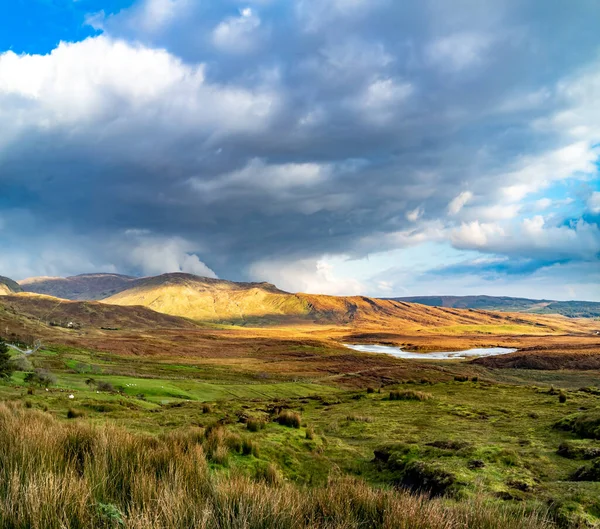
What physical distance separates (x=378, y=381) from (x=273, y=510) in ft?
184

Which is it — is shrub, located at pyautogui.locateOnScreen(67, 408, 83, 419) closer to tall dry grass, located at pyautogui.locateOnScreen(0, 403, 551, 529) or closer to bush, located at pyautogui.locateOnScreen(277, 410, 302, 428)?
bush, located at pyautogui.locateOnScreen(277, 410, 302, 428)

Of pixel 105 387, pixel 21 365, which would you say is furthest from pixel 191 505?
pixel 21 365

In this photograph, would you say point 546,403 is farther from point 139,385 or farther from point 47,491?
point 139,385

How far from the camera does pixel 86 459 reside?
5.24 meters

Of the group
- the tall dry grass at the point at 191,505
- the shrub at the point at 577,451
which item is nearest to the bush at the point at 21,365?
the tall dry grass at the point at 191,505

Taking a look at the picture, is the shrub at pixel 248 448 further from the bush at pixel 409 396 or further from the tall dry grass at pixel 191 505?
the bush at pixel 409 396

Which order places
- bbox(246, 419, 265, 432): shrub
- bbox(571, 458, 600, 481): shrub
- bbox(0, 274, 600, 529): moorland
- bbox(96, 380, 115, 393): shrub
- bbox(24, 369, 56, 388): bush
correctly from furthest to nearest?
1. bbox(96, 380, 115, 393): shrub
2. bbox(24, 369, 56, 388): bush
3. bbox(246, 419, 265, 432): shrub
4. bbox(571, 458, 600, 481): shrub
5. bbox(0, 274, 600, 529): moorland

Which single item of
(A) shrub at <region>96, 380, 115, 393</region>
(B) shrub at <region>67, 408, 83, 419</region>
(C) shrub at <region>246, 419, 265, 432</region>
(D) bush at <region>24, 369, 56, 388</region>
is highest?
(B) shrub at <region>67, 408, 83, 419</region>

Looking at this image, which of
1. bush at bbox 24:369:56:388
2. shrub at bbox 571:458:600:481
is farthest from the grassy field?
bush at bbox 24:369:56:388

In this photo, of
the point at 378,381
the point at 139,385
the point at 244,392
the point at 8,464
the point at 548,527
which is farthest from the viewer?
the point at 378,381

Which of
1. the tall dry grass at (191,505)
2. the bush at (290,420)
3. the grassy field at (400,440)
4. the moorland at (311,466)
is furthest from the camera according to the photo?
the bush at (290,420)

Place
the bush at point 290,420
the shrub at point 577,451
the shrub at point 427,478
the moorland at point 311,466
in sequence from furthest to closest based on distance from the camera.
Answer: the bush at point 290,420
the shrub at point 577,451
the shrub at point 427,478
the moorland at point 311,466

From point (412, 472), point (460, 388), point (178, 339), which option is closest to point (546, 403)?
point (460, 388)

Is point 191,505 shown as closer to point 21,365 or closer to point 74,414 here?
point 74,414
